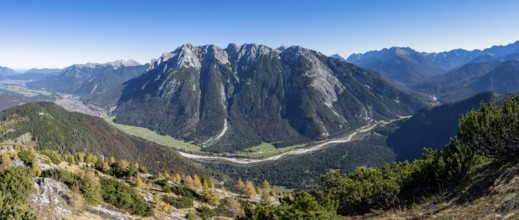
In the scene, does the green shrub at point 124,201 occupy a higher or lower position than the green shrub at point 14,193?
lower

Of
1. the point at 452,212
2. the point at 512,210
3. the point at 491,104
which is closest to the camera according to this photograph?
the point at 512,210

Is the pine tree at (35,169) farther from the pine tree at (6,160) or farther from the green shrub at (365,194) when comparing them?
the green shrub at (365,194)

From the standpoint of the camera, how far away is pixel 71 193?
71812mm

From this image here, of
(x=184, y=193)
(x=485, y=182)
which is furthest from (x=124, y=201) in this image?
(x=485, y=182)

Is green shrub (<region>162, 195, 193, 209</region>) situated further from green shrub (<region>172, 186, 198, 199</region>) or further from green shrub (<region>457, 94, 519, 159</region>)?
green shrub (<region>457, 94, 519, 159</region>)

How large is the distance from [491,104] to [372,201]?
82.0 feet

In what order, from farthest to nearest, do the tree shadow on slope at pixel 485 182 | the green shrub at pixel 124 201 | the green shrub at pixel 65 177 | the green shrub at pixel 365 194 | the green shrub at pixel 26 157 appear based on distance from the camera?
the green shrub at pixel 26 157
the green shrub at pixel 124 201
the green shrub at pixel 65 177
the green shrub at pixel 365 194
the tree shadow on slope at pixel 485 182

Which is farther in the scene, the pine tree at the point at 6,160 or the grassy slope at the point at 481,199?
the pine tree at the point at 6,160

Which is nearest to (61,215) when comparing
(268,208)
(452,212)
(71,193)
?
(71,193)

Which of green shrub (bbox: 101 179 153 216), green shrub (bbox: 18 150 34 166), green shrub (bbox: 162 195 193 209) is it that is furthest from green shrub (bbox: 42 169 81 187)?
green shrub (bbox: 162 195 193 209)

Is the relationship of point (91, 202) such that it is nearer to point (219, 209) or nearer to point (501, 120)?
point (219, 209)

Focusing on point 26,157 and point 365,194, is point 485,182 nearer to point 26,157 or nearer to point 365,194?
point 365,194

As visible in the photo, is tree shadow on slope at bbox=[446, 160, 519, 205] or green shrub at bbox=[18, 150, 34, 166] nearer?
tree shadow on slope at bbox=[446, 160, 519, 205]

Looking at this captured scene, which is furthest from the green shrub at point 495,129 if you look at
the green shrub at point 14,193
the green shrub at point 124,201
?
the green shrub at point 124,201
